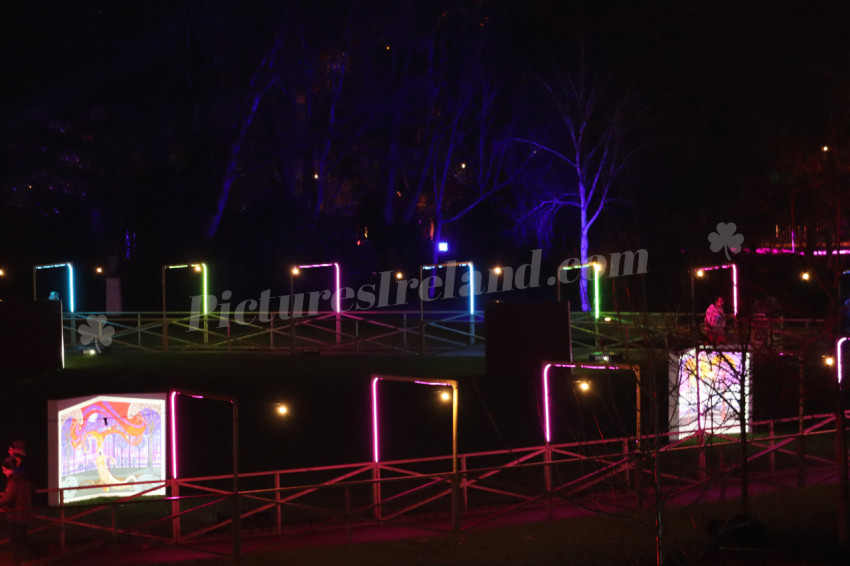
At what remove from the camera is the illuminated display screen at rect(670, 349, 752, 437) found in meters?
9.11

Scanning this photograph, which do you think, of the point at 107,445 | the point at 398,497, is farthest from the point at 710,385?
the point at 107,445

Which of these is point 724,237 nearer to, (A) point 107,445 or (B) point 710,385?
(B) point 710,385

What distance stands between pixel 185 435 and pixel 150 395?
280 cm

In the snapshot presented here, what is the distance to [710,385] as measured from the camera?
30.1ft

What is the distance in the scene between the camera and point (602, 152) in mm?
31703

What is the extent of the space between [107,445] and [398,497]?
395cm

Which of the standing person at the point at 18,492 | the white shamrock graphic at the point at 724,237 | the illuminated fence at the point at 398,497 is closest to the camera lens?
the standing person at the point at 18,492

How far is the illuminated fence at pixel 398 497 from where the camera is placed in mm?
10289

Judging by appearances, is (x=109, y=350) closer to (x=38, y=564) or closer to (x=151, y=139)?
(x=151, y=139)

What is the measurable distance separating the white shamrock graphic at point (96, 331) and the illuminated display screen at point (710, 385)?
13226 mm

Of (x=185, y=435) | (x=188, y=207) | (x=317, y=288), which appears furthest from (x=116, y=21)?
(x=185, y=435)

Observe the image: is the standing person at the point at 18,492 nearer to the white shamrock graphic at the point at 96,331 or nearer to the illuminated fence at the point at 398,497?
the illuminated fence at the point at 398,497

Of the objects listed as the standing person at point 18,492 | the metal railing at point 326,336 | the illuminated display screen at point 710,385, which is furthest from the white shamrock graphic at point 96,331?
the illuminated display screen at point 710,385

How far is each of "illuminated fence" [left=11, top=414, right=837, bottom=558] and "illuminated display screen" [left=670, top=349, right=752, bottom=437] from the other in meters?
0.46
